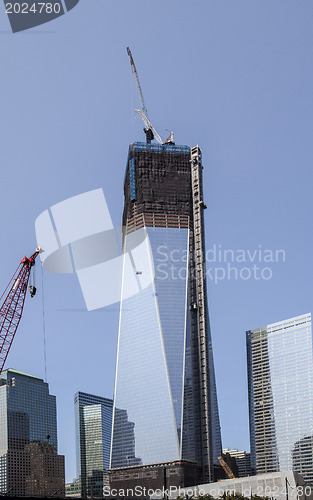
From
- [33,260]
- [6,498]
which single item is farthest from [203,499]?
[6,498]

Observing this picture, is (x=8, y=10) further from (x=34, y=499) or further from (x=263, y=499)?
(x=263, y=499)

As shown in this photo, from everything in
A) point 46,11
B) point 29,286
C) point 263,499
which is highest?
point 46,11

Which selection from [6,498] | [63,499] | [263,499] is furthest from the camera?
[263,499]

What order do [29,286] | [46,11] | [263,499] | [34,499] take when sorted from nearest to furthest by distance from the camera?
[46,11] → [34,499] → [29,286] → [263,499]

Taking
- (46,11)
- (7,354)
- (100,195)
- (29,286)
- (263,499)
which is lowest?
(263,499)

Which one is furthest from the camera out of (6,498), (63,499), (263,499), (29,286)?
(263,499)

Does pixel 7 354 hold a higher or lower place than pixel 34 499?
higher

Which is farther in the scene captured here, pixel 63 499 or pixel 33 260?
pixel 33 260

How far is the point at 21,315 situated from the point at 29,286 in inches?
293

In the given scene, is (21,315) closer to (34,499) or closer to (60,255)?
(60,255)

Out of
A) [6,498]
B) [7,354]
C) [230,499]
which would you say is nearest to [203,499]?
[230,499]

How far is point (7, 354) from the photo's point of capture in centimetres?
15988

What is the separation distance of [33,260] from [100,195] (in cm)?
3472

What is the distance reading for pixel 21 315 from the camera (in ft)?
518
